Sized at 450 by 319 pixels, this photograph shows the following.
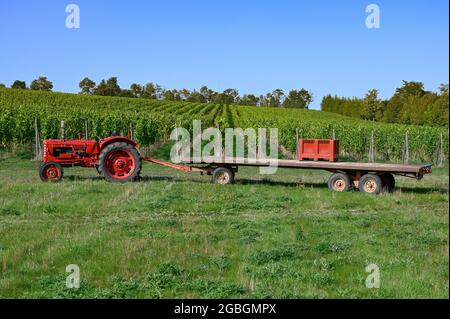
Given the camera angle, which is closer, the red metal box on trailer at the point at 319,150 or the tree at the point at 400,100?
the red metal box on trailer at the point at 319,150

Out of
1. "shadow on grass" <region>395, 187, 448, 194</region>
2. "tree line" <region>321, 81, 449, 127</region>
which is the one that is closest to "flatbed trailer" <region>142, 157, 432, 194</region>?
"shadow on grass" <region>395, 187, 448, 194</region>

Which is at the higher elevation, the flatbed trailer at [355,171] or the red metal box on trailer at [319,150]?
the red metal box on trailer at [319,150]

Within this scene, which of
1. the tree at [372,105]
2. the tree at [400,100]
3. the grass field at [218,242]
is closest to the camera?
the grass field at [218,242]

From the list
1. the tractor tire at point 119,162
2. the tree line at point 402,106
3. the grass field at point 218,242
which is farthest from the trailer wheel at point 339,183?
the tree line at point 402,106

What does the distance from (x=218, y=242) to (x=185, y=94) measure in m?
115

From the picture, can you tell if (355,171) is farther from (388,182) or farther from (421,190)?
(421,190)

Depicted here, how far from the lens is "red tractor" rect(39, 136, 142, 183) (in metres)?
14.5

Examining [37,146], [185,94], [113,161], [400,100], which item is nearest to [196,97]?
[185,94]

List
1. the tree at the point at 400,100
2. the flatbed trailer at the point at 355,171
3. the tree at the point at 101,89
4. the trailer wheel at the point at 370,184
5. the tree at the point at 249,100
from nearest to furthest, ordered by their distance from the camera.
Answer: the flatbed trailer at the point at 355,171
the trailer wheel at the point at 370,184
the tree at the point at 400,100
the tree at the point at 101,89
the tree at the point at 249,100

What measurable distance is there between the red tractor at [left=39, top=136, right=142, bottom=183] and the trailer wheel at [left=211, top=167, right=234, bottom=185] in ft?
6.89

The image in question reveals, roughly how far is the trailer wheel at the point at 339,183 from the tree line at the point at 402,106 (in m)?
21.9

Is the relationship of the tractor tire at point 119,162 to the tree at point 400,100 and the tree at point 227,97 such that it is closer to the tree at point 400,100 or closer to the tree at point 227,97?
the tree at point 400,100

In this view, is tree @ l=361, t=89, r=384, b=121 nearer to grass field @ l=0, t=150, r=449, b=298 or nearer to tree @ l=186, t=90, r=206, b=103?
tree @ l=186, t=90, r=206, b=103

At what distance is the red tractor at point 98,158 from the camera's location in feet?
47.6
